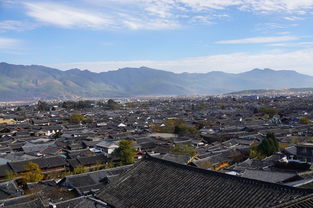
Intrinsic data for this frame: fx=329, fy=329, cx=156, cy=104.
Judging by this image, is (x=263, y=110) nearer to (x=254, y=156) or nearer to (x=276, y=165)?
(x=254, y=156)

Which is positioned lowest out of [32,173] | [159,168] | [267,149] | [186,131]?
[32,173]

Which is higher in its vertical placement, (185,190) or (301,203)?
(301,203)

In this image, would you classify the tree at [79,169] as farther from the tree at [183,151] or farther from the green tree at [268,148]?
the green tree at [268,148]

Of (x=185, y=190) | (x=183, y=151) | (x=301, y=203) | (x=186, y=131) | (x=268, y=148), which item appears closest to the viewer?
(x=301, y=203)

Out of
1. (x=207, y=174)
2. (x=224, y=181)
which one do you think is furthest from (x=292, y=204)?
(x=207, y=174)

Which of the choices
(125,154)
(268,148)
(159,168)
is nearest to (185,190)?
(159,168)

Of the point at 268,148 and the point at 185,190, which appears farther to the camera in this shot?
the point at 268,148

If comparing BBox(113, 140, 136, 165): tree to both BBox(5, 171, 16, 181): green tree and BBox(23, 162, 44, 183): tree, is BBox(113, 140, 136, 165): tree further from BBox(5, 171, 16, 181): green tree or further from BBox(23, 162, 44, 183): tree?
BBox(5, 171, 16, 181): green tree

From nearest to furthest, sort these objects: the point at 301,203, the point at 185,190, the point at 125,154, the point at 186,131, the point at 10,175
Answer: the point at 301,203 < the point at 185,190 < the point at 10,175 < the point at 125,154 < the point at 186,131

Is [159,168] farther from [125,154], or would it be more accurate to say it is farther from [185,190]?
[125,154]
